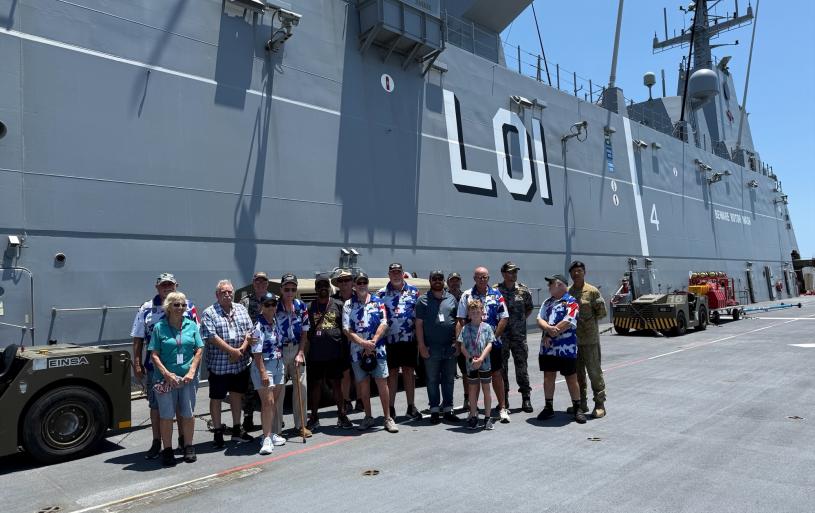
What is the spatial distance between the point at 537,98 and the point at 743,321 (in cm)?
1134

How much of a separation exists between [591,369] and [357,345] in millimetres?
2751

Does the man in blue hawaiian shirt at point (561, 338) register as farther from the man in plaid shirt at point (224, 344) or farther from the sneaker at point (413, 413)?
the man in plaid shirt at point (224, 344)

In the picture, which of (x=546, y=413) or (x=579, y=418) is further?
(x=546, y=413)

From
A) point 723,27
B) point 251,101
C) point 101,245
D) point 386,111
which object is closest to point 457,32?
point 386,111

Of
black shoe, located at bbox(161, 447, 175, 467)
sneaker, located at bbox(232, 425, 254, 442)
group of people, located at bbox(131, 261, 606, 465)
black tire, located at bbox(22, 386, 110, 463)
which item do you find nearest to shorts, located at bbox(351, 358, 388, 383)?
group of people, located at bbox(131, 261, 606, 465)

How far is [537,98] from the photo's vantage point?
1873 cm

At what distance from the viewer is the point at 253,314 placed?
589 centimetres

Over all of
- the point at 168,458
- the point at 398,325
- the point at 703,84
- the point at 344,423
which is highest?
the point at 703,84

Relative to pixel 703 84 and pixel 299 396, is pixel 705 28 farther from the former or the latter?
pixel 299 396

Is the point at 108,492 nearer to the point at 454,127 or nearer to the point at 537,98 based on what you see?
the point at 454,127

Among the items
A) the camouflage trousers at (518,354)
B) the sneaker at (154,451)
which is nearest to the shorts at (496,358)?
the camouflage trousers at (518,354)

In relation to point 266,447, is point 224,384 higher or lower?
higher

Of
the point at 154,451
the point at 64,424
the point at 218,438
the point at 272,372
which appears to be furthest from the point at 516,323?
the point at 64,424

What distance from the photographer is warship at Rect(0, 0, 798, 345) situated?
27.0 feet
